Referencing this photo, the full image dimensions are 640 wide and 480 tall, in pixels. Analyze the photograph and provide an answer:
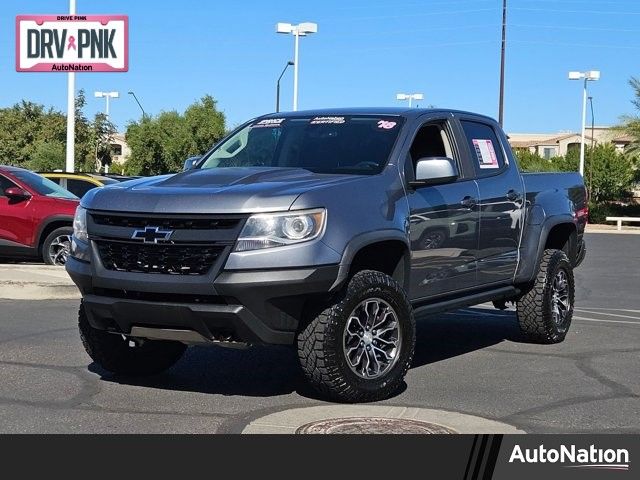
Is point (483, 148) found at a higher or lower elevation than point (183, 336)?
higher

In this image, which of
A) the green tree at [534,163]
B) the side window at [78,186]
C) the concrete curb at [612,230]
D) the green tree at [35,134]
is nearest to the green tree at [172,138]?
the green tree at [35,134]

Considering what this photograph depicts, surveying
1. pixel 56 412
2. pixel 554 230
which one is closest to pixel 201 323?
pixel 56 412

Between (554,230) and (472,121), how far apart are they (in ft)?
5.46

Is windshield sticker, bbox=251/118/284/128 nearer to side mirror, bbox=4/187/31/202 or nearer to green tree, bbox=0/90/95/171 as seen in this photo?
side mirror, bbox=4/187/31/202

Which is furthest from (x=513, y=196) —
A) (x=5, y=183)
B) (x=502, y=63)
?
(x=502, y=63)

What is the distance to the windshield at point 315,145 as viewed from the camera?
693 centimetres

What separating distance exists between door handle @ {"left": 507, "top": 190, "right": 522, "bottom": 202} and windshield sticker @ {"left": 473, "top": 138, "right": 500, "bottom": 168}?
25 centimetres

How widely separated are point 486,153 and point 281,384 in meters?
2.65

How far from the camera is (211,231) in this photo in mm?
5832

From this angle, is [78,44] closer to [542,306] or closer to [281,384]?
[542,306]

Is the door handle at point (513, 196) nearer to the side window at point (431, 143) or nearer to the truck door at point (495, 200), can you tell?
the truck door at point (495, 200)

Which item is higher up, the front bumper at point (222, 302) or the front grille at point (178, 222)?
the front grille at point (178, 222)

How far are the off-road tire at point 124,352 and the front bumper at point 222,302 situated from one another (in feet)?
2.29

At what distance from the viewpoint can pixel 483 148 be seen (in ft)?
26.5
